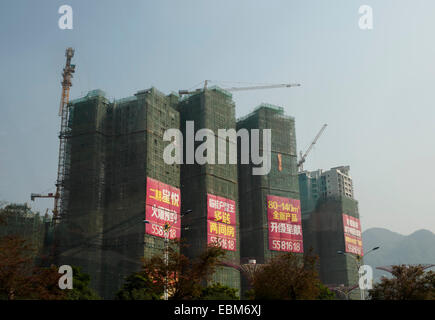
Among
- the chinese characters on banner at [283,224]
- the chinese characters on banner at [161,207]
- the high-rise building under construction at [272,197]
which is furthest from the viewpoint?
the high-rise building under construction at [272,197]

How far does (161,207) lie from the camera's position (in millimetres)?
89250

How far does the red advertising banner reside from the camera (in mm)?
134250

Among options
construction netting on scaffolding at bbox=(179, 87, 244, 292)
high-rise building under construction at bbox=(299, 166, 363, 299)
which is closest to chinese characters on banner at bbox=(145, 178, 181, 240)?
construction netting on scaffolding at bbox=(179, 87, 244, 292)

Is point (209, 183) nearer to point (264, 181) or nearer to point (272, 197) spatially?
point (264, 181)

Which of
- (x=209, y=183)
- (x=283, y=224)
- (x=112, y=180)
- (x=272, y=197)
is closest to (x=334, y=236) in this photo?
(x=283, y=224)

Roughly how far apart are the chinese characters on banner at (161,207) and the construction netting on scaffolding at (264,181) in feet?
71.2

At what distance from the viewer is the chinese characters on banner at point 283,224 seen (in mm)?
107250

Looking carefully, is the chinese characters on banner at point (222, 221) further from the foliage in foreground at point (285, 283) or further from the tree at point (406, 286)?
the foliage in foreground at point (285, 283)

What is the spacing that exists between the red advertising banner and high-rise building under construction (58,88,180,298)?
195ft

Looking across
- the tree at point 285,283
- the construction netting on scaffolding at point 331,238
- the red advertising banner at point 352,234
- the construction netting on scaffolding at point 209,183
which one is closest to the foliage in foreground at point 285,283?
the tree at point 285,283

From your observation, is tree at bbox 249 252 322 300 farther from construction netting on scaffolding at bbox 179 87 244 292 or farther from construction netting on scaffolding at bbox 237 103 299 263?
construction netting on scaffolding at bbox 237 103 299 263

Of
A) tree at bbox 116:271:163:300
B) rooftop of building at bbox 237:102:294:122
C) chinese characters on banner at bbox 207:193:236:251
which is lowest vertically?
tree at bbox 116:271:163:300
